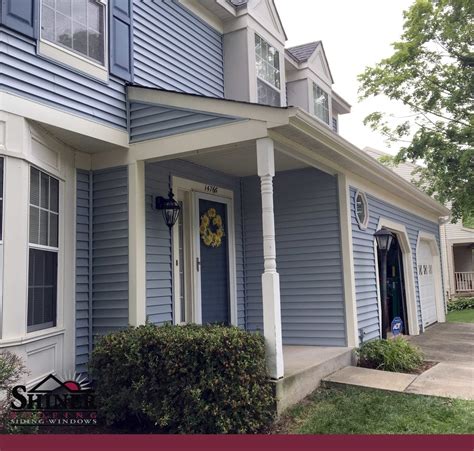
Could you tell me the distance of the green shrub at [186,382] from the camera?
12.6ft

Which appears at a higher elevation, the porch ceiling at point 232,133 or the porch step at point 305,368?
the porch ceiling at point 232,133

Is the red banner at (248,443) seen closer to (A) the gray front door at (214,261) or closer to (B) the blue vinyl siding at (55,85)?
(A) the gray front door at (214,261)

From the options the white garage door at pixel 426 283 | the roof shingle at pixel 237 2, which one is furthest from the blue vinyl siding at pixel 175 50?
the white garage door at pixel 426 283

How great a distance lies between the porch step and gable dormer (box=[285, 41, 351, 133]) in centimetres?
552

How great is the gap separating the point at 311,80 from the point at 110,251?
671 cm

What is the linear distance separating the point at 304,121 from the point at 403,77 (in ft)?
30.9

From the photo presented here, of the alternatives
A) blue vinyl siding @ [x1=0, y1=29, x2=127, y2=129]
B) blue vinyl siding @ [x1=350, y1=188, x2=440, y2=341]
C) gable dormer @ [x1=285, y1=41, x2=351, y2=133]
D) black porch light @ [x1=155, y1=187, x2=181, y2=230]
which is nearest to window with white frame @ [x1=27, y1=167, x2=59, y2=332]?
blue vinyl siding @ [x1=0, y1=29, x2=127, y2=129]

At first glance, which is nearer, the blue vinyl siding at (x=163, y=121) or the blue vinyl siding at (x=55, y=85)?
the blue vinyl siding at (x=55, y=85)

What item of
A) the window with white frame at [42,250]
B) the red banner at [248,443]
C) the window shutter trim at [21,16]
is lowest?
the red banner at [248,443]

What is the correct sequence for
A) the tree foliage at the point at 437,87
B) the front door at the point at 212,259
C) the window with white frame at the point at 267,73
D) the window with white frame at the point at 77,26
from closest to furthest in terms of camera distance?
the window with white frame at the point at 77,26 < the front door at the point at 212,259 < the window with white frame at the point at 267,73 < the tree foliage at the point at 437,87

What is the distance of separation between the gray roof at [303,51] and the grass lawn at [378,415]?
7.42 meters

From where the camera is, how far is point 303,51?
10.5m

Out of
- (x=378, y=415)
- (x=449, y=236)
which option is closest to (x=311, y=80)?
(x=378, y=415)

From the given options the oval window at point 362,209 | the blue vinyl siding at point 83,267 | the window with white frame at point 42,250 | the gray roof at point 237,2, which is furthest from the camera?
the gray roof at point 237,2
